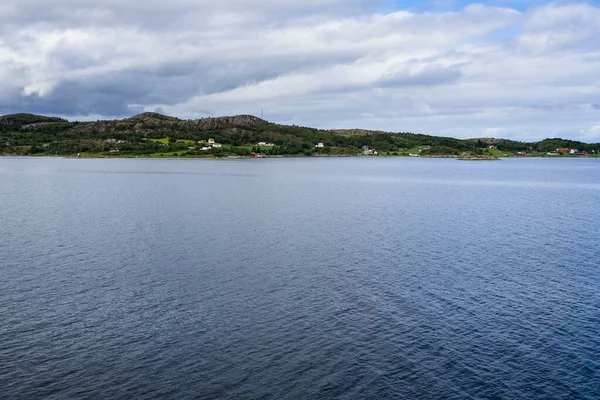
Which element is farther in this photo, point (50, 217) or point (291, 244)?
point (50, 217)

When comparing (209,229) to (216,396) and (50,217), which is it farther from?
(216,396)

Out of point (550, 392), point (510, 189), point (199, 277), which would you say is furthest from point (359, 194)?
point (550, 392)

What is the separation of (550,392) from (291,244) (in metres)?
35.3

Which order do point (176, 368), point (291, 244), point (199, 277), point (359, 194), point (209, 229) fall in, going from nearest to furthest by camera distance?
point (176, 368)
point (199, 277)
point (291, 244)
point (209, 229)
point (359, 194)

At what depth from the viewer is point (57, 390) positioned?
2441cm

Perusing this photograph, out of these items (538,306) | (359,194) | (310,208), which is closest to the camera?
(538,306)

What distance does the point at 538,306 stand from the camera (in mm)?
36500

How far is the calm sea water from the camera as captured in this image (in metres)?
25.8

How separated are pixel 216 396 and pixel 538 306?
24198 millimetres

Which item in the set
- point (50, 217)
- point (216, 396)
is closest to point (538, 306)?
point (216, 396)

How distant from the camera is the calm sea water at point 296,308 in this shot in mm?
25812

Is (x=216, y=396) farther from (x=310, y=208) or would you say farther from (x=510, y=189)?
(x=510, y=189)

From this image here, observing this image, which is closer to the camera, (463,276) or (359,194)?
(463,276)

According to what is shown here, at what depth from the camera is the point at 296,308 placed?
35781 millimetres
